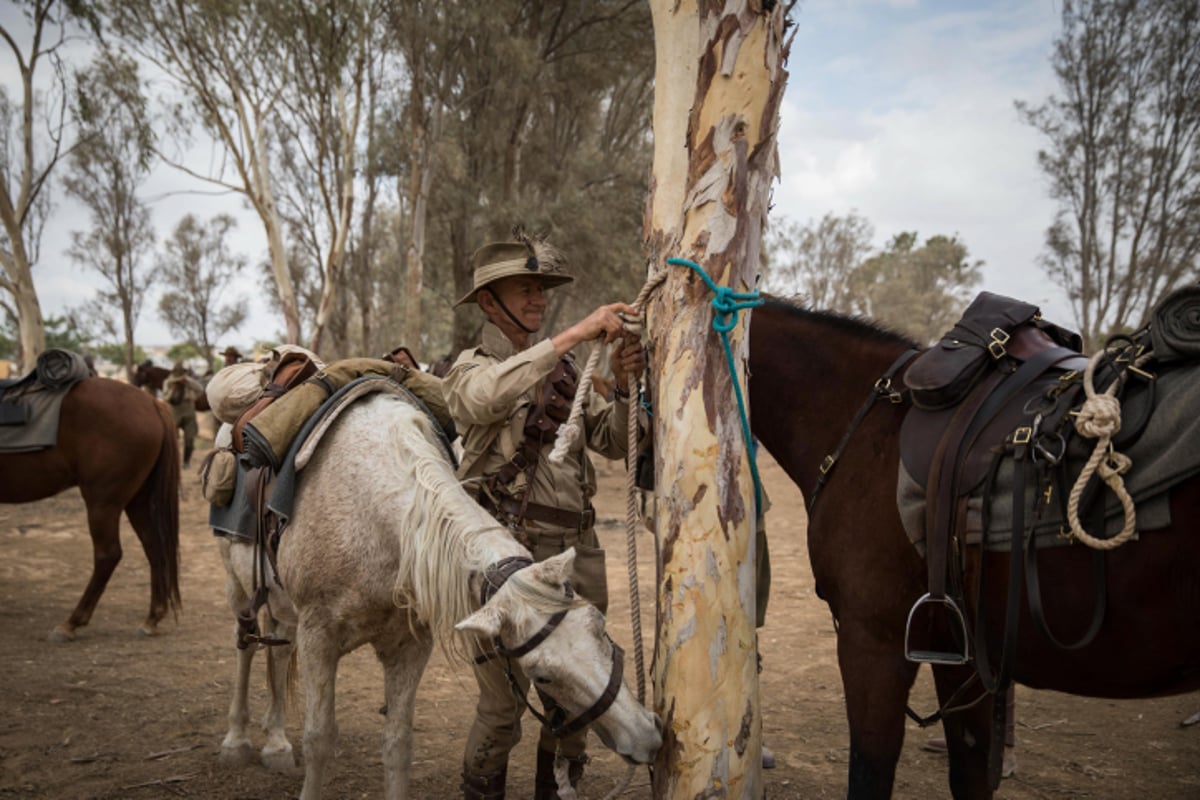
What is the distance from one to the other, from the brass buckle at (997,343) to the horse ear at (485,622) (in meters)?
1.70

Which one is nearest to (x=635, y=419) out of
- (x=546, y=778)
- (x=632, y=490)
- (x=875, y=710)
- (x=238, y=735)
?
(x=632, y=490)

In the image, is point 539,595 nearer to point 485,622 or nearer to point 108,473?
point 485,622

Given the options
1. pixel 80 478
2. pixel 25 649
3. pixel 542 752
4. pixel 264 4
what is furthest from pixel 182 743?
pixel 264 4

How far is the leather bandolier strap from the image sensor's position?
280 cm

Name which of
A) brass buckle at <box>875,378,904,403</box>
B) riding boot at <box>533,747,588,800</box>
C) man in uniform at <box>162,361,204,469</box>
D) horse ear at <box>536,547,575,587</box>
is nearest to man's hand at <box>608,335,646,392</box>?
horse ear at <box>536,547,575,587</box>

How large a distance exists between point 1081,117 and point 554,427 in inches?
752

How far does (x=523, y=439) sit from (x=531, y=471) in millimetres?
128

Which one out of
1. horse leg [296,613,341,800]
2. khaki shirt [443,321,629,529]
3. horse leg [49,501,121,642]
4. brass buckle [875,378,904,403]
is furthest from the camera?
horse leg [49,501,121,642]

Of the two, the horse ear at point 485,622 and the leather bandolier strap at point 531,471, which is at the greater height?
the leather bandolier strap at point 531,471

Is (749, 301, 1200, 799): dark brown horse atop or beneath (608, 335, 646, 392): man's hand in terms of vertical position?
beneath

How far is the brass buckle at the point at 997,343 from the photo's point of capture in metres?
2.28

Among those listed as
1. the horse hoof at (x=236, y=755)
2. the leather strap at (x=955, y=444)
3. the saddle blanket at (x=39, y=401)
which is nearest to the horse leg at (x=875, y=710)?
the leather strap at (x=955, y=444)

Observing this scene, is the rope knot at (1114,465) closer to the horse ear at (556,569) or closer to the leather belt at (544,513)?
the horse ear at (556,569)

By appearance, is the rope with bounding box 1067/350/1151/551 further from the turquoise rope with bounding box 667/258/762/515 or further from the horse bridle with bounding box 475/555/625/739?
the horse bridle with bounding box 475/555/625/739
